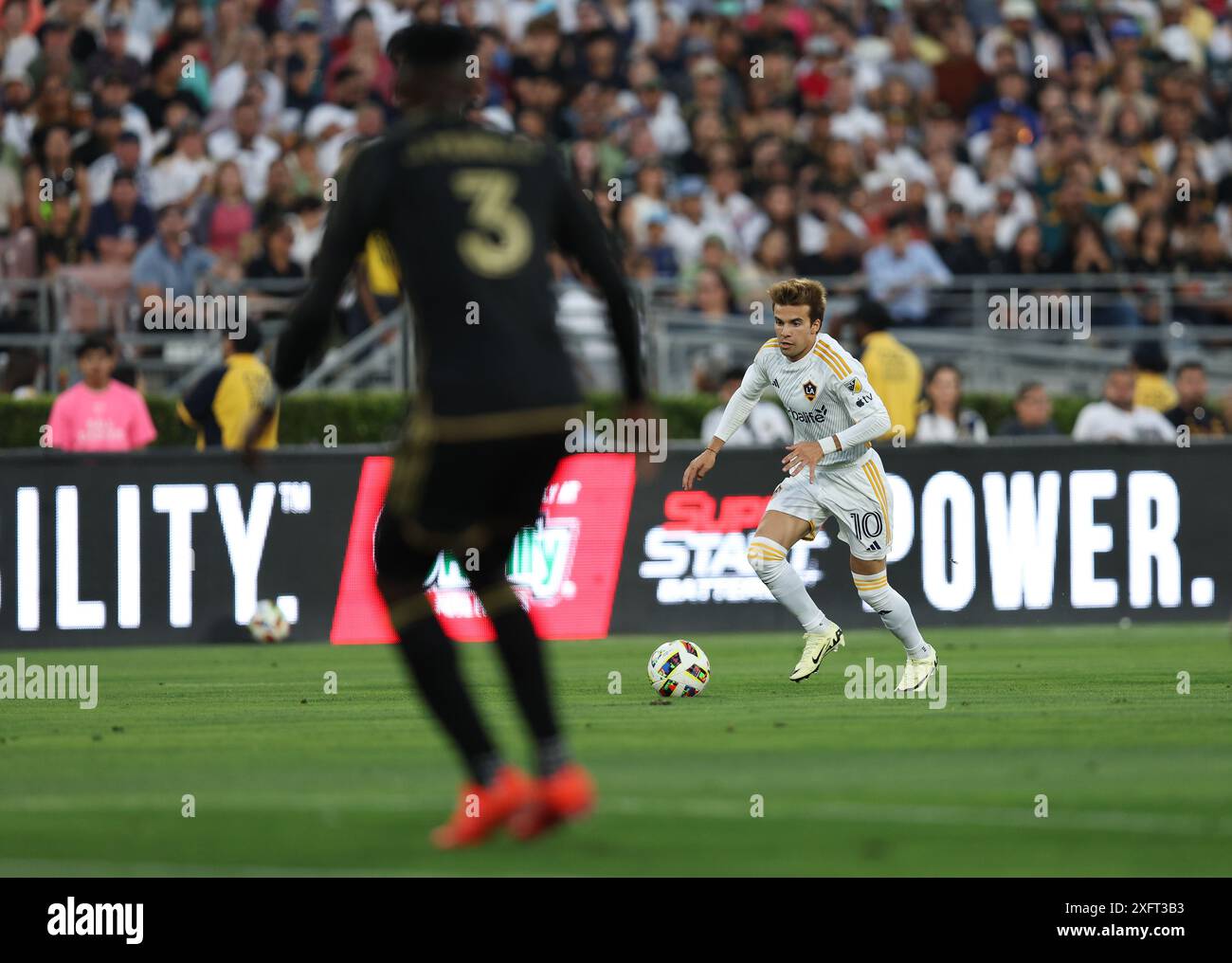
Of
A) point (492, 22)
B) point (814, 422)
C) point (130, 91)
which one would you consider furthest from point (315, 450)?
point (492, 22)

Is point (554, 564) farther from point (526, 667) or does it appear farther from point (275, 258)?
point (526, 667)

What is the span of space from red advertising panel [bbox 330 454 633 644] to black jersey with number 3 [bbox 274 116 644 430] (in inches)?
350

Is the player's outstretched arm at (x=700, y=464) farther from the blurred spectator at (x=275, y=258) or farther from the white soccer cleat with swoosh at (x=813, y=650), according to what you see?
the blurred spectator at (x=275, y=258)

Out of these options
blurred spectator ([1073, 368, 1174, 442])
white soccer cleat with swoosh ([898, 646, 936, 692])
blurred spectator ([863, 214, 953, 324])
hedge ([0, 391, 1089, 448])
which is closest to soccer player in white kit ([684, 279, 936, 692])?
white soccer cleat with swoosh ([898, 646, 936, 692])

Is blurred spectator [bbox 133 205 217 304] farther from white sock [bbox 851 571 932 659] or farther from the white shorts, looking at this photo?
white sock [bbox 851 571 932 659]

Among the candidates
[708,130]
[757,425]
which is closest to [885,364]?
[757,425]

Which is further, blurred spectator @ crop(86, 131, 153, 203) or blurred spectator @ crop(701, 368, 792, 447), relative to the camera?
blurred spectator @ crop(86, 131, 153, 203)

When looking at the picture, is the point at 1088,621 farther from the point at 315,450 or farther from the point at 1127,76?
the point at 1127,76

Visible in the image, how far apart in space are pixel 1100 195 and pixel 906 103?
8.07 feet

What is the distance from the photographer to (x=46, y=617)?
49.0 feet

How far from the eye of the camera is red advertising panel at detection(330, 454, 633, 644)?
607 inches

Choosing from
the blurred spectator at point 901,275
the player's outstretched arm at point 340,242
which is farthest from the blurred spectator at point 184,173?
the player's outstretched arm at point 340,242

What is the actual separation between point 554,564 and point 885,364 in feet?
11.8

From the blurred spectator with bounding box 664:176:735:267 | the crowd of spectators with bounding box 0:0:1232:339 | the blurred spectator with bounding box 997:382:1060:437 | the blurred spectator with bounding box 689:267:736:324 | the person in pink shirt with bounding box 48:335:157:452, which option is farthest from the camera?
the blurred spectator with bounding box 664:176:735:267
